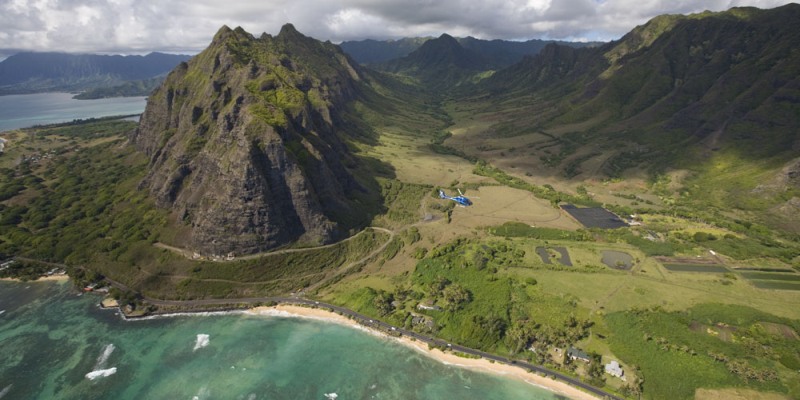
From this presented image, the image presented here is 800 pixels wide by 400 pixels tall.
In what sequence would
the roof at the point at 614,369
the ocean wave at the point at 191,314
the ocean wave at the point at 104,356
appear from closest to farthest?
1. the roof at the point at 614,369
2. the ocean wave at the point at 104,356
3. the ocean wave at the point at 191,314

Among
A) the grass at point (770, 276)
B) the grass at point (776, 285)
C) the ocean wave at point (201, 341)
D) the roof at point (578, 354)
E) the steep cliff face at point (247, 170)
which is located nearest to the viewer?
the roof at point (578, 354)

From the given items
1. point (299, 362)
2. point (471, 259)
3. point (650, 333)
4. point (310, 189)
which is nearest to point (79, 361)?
point (299, 362)

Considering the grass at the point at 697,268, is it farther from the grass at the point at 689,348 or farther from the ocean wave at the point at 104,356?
the ocean wave at the point at 104,356

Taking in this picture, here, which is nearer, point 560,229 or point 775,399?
point 775,399

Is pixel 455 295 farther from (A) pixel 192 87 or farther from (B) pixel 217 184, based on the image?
(A) pixel 192 87

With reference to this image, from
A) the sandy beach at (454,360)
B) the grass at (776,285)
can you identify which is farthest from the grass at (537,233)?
the sandy beach at (454,360)
